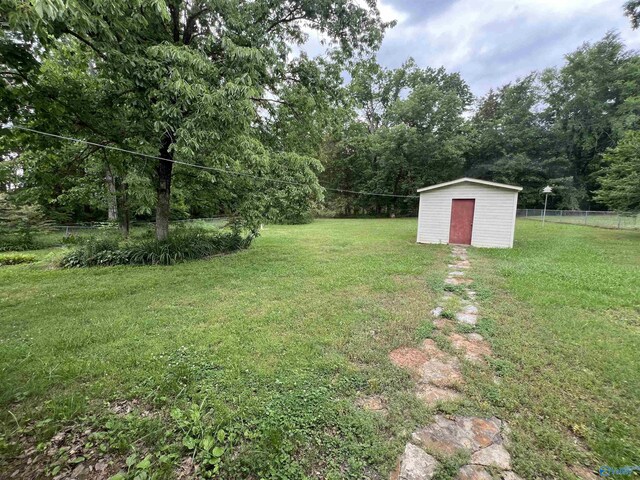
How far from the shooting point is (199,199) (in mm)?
8664

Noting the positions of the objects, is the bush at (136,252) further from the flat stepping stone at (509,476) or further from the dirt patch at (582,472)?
the dirt patch at (582,472)

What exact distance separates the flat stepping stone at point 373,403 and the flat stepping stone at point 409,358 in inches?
21.4

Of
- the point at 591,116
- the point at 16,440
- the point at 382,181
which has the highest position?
the point at 591,116

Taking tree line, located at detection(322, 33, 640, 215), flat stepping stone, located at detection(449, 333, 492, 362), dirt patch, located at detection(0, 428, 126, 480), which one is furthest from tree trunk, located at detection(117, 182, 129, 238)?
tree line, located at detection(322, 33, 640, 215)

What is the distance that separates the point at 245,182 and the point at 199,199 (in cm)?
243

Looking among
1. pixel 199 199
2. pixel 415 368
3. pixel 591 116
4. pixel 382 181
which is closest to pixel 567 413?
pixel 415 368

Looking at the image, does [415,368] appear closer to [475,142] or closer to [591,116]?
[475,142]

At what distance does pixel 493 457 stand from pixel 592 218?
80.1 ft

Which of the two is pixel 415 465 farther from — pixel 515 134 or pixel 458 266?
pixel 515 134

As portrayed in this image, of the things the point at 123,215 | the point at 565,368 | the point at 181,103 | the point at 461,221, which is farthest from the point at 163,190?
the point at 461,221

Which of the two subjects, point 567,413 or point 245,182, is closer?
point 567,413

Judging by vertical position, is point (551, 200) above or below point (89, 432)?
above

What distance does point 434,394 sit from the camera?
2.24 m

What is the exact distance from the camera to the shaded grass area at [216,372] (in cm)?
171
